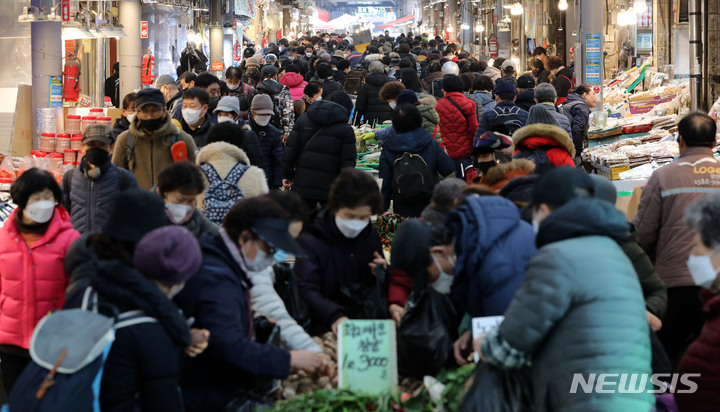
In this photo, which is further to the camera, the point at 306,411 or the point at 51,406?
the point at 306,411

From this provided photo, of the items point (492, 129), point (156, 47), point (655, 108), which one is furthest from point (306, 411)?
point (156, 47)

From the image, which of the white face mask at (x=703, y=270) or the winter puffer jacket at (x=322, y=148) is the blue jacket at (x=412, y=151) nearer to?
the winter puffer jacket at (x=322, y=148)

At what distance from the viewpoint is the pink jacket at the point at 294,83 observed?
13.1 m

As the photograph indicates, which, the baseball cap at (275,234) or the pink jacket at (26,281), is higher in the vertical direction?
the baseball cap at (275,234)

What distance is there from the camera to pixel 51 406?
3.17 meters

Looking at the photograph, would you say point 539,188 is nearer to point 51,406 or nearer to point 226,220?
point 226,220

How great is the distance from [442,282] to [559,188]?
35.2 inches

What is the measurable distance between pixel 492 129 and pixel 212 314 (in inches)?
199

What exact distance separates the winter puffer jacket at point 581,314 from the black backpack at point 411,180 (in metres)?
4.31

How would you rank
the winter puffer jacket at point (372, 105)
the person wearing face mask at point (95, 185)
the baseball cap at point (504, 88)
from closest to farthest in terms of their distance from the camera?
the person wearing face mask at point (95, 185), the baseball cap at point (504, 88), the winter puffer jacket at point (372, 105)

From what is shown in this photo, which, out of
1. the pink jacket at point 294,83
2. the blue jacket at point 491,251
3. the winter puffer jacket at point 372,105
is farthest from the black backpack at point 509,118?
the blue jacket at point 491,251

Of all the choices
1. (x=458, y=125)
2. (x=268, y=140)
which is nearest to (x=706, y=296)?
(x=268, y=140)

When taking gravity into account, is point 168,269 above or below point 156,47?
below

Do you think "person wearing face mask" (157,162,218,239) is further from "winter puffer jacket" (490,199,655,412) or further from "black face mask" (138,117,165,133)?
"winter puffer jacket" (490,199,655,412)
